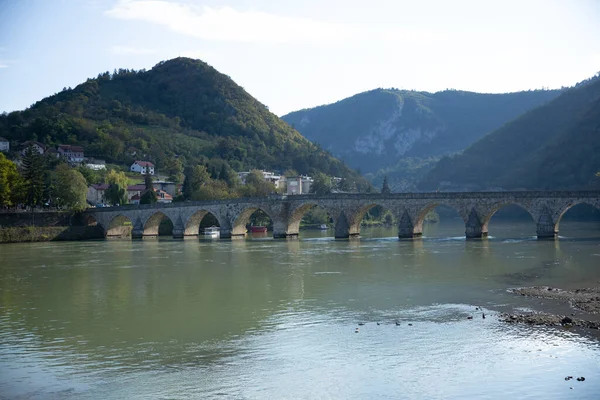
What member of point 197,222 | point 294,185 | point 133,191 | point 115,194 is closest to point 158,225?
point 197,222

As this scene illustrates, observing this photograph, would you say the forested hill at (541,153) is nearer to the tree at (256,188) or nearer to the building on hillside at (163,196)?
the tree at (256,188)

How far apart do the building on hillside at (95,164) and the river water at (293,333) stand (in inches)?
2724

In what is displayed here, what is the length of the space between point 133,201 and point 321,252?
52.6 metres

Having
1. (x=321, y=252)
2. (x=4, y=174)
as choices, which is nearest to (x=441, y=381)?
(x=321, y=252)

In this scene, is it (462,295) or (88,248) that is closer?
(462,295)

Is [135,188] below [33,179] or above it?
below

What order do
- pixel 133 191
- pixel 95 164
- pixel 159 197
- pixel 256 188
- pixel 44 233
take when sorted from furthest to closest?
pixel 95 164 → pixel 133 191 → pixel 159 197 → pixel 256 188 → pixel 44 233

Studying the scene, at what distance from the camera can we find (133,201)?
9306 cm

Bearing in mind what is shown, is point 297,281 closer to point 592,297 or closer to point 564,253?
point 592,297

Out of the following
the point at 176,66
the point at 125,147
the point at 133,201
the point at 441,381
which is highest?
the point at 176,66

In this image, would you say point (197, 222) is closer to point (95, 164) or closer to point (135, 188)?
point (135, 188)

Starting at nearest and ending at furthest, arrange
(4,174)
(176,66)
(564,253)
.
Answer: (564,253), (4,174), (176,66)

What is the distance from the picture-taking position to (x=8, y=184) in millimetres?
68312

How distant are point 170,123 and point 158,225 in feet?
259
